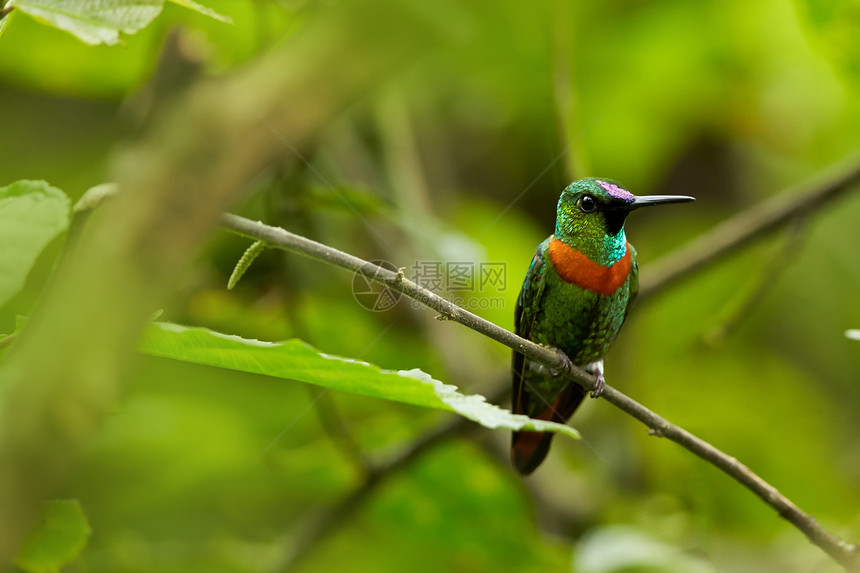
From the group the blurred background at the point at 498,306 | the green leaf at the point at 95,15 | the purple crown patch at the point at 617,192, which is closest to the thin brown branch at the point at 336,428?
the blurred background at the point at 498,306

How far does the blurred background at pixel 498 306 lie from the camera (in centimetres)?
320

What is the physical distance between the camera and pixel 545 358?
75.6 inches

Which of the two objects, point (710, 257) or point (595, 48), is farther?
point (595, 48)

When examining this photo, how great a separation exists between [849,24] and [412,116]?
7.63 feet

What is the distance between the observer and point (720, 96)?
4434mm

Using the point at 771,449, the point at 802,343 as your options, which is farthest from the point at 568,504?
the point at 802,343

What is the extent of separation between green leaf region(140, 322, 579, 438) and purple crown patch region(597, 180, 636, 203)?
144 cm

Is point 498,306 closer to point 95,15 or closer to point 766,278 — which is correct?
point 766,278

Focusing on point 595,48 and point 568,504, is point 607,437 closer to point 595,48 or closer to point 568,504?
point 568,504

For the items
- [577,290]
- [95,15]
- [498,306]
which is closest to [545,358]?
[577,290]

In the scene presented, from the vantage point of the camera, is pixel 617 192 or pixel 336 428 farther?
pixel 336 428

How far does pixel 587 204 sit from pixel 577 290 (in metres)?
0.35

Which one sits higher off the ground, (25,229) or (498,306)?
(25,229)

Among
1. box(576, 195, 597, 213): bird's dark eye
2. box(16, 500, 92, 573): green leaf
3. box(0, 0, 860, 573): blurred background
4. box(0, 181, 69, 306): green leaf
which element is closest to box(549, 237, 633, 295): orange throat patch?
box(576, 195, 597, 213): bird's dark eye
